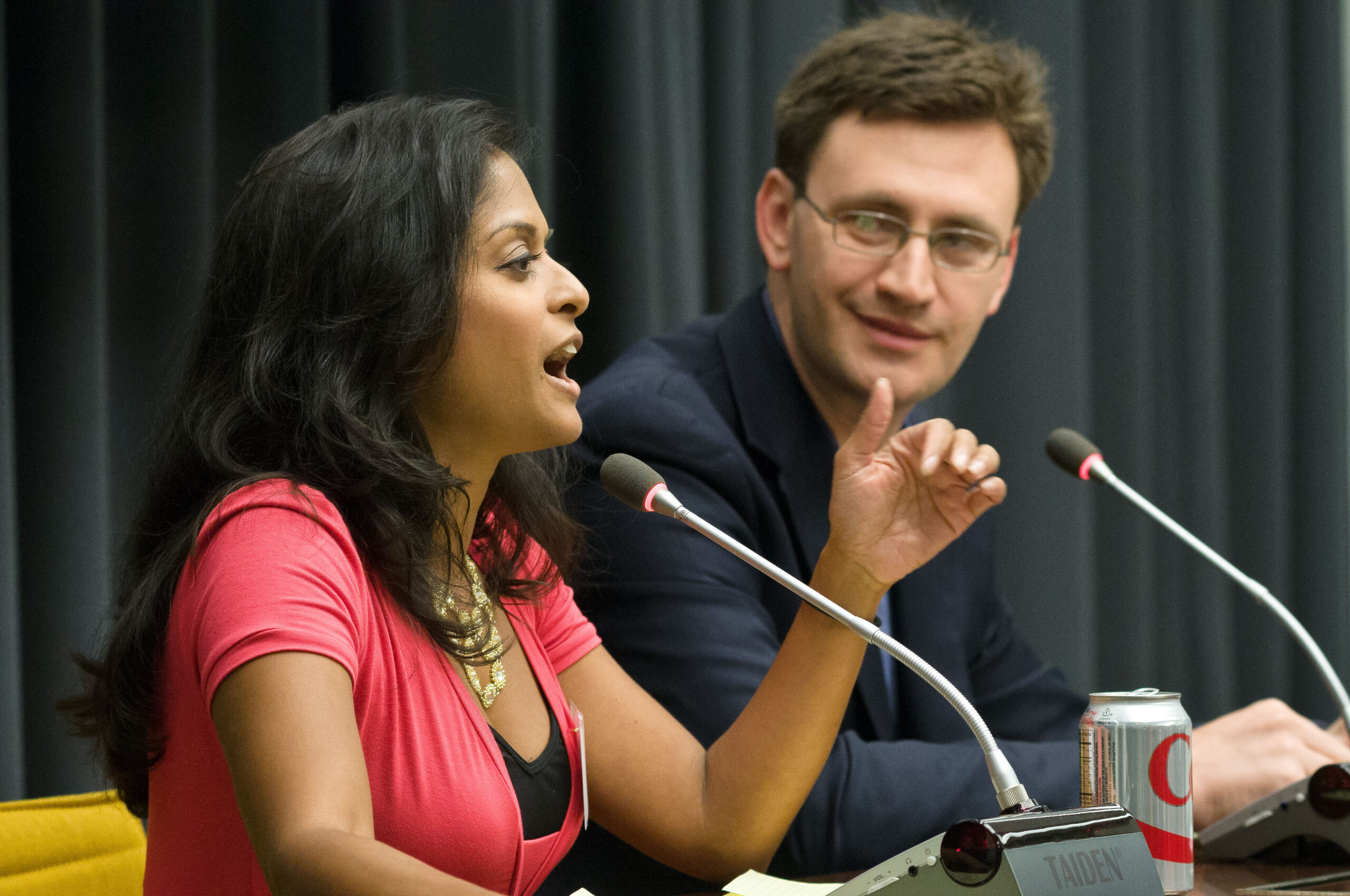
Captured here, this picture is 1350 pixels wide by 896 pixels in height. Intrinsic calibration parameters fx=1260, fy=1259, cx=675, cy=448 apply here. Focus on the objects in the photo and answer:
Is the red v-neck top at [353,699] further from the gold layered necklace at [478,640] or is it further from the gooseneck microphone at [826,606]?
the gooseneck microphone at [826,606]

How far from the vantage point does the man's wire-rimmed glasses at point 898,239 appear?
162 centimetres

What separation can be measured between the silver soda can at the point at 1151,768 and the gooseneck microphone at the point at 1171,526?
222 mm

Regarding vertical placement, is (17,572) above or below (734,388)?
below

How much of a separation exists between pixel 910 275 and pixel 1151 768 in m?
0.79

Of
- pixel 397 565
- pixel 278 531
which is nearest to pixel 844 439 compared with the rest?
pixel 397 565

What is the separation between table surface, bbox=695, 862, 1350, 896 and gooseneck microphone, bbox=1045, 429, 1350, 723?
0.55 ft

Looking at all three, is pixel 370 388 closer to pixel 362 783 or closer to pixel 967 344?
pixel 362 783

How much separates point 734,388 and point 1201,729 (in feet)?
2.16

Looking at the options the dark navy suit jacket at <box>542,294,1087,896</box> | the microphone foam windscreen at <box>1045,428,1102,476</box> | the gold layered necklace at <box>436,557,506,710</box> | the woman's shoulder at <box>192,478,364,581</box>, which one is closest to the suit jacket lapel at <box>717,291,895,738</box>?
the dark navy suit jacket at <box>542,294,1087,896</box>

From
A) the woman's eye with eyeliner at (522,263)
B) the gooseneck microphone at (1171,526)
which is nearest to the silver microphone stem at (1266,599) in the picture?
the gooseneck microphone at (1171,526)

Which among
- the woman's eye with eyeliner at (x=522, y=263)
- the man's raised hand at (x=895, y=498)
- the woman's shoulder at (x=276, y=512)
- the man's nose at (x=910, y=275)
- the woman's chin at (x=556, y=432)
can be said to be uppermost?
the woman's eye with eyeliner at (x=522, y=263)

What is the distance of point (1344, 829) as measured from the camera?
1.08 m

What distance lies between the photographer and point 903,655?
3.01 feet

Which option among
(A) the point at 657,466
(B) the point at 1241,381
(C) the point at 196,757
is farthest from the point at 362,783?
(B) the point at 1241,381
